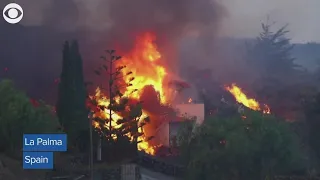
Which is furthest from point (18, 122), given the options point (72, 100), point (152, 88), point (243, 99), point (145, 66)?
point (243, 99)

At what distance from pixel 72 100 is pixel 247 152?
14618 millimetres

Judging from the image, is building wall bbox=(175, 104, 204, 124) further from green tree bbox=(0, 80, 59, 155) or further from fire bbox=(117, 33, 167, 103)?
green tree bbox=(0, 80, 59, 155)

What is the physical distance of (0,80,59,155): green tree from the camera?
3497cm

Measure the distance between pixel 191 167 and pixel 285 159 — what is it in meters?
5.60

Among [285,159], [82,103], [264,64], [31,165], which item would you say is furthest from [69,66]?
[264,64]

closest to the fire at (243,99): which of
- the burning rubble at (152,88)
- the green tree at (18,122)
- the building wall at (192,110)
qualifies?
the burning rubble at (152,88)

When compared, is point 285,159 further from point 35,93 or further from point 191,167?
point 35,93

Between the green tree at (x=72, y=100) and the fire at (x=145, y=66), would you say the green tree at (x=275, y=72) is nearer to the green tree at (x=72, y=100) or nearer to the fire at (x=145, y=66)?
the fire at (x=145, y=66)

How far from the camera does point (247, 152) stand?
35344 millimetres

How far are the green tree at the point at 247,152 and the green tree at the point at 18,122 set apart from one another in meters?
9.17

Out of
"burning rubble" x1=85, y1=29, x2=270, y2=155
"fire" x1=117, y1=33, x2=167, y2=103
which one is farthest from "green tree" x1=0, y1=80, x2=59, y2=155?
"fire" x1=117, y1=33, x2=167, y2=103

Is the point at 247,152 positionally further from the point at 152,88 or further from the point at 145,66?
the point at 145,66

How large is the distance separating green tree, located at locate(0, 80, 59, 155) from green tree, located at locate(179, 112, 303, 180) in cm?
917

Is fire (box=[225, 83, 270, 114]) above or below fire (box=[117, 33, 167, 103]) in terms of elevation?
below
